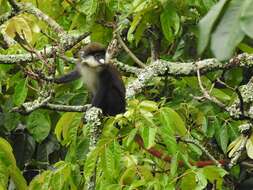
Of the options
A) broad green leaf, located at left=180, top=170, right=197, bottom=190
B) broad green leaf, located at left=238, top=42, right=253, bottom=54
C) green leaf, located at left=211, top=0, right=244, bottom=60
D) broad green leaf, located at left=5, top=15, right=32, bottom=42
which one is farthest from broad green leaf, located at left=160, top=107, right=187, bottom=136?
green leaf, located at left=211, top=0, right=244, bottom=60

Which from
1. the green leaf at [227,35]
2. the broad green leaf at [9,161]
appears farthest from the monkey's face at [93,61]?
the green leaf at [227,35]

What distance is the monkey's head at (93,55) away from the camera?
3196 mm

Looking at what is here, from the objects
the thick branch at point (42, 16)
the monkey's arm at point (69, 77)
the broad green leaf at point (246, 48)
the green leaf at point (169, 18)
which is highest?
the green leaf at point (169, 18)

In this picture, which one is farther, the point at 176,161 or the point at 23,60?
the point at 23,60

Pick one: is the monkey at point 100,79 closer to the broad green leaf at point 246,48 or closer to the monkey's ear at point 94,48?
the monkey's ear at point 94,48

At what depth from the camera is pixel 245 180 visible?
3.43 metres

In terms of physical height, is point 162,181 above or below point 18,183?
above

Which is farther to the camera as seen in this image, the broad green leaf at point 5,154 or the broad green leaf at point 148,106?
the broad green leaf at point 5,154

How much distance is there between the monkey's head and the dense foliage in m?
0.06

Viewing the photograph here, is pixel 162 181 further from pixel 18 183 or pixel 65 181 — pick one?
pixel 18 183

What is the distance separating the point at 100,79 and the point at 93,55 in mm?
320

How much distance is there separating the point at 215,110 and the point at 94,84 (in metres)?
0.83

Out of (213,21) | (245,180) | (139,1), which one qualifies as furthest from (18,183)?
(213,21)

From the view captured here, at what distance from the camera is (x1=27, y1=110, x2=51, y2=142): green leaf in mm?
3494
